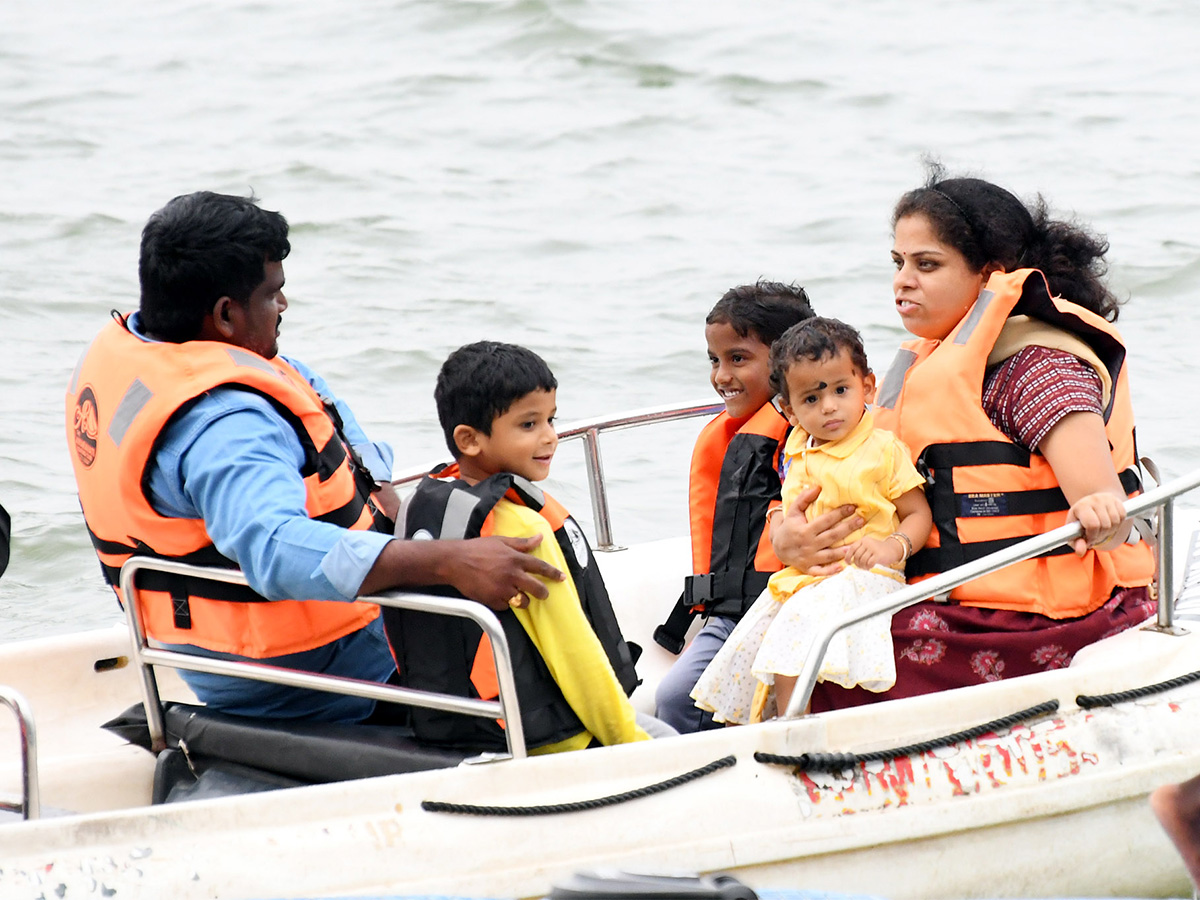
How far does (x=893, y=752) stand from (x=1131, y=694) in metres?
0.53

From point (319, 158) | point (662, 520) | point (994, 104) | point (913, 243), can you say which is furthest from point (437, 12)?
point (913, 243)

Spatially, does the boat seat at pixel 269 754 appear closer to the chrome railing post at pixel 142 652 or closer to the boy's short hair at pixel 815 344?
the chrome railing post at pixel 142 652

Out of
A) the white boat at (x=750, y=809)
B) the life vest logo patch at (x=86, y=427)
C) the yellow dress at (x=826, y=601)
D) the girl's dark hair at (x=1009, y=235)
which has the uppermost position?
the girl's dark hair at (x=1009, y=235)

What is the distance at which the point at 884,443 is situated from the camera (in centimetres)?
324

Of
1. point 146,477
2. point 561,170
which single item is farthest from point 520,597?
point 561,170

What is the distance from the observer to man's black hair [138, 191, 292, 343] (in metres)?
3.03

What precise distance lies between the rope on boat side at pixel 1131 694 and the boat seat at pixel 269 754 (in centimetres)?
123

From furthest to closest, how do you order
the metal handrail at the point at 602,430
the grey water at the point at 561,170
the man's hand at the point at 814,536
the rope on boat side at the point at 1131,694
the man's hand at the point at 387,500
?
the grey water at the point at 561,170, the metal handrail at the point at 602,430, the man's hand at the point at 387,500, the man's hand at the point at 814,536, the rope on boat side at the point at 1131,694

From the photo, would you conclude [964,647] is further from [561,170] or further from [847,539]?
[561,170]

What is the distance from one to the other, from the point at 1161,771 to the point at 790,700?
760 millimetres

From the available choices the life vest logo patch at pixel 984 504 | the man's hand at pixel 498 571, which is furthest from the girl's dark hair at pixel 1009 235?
the man's hand at pixel 498 571

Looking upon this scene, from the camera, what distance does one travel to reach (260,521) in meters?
2.77

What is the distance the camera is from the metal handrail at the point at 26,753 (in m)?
2.71

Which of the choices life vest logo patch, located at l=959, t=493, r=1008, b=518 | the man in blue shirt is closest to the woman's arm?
life vest logo patch, located at l=959, t=493, r=1008, b=518
